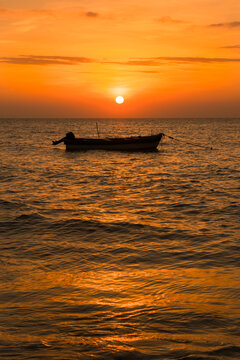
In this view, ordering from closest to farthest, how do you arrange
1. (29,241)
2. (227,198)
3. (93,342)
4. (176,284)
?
(93,342), (176,284), (29,241), (227,198)

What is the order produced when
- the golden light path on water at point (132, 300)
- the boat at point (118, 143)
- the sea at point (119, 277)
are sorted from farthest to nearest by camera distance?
the boat at point (118, 143) < the golden light path on water at point (132, 300) < the sea at point (119, 277)

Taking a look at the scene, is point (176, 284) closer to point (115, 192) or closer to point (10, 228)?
point (10, 228)

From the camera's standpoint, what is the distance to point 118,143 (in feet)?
152

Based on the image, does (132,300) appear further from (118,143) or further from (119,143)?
(118,143)

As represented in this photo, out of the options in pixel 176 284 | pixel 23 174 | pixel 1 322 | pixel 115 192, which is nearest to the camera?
pixel 1 322

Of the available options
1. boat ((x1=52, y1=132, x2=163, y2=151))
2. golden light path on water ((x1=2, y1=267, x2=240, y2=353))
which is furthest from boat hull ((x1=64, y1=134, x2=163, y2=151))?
golden light path on water ((x1=2, y1=267, x2=240, y2=353))

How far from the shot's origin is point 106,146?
47.4m

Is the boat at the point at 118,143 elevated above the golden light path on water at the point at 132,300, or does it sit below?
above

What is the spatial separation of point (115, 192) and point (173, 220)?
697 centimetres

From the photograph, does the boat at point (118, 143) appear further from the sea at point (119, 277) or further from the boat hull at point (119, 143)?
the sea at point (119, 277)

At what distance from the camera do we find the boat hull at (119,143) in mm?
45188

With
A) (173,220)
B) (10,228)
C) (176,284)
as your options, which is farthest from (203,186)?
(176,284)

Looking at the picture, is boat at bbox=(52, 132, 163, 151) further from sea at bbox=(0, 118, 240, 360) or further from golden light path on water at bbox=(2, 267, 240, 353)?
golden light path on water at bbox=(2, 267, 240, 353)

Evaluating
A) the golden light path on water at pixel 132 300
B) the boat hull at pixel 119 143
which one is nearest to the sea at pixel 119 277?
the golden light path on water at pixel 132 300
